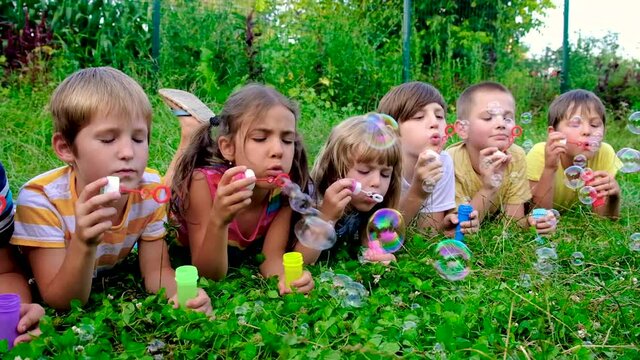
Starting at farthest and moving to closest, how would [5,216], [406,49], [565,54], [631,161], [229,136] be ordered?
[565,54]
[406,49]
[631,161]
[229,136]
[5,216]

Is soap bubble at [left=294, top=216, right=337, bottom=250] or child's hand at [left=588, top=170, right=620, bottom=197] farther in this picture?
child's hand at [left=588, top=170, right=620, bottom=197]

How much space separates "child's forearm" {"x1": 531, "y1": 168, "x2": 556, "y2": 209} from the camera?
3.86m

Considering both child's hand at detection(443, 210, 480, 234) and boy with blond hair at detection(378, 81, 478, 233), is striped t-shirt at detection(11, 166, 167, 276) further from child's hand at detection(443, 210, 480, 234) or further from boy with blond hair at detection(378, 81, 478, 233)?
child's hand at detection(443, 210, 480, 234)

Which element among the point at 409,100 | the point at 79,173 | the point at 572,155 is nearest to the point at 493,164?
the point at 409,100

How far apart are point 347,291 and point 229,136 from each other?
2.70 ft

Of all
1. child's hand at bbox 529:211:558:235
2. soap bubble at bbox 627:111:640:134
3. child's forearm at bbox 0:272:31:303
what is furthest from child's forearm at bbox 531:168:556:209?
child's forearm at bbox 0:272:31:303

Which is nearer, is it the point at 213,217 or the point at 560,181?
the point at 213,217

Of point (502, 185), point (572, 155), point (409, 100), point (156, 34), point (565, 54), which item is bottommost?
point (502, 185)

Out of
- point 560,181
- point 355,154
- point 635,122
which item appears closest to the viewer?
point 355,154

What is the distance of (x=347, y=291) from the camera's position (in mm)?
2383

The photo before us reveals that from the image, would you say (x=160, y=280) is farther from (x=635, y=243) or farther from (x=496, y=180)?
(x=635, y=243)

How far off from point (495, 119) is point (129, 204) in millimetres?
2169

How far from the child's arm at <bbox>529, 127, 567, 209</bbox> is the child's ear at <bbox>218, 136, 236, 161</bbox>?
1932mm

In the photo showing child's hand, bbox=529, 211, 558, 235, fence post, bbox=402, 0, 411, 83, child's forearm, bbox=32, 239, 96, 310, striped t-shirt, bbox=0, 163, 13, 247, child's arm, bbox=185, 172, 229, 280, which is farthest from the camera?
fence post, bbox=402, 0, 411, 83
